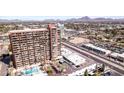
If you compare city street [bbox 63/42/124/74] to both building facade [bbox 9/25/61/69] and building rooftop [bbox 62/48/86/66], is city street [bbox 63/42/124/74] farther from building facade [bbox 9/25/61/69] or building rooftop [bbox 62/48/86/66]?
building facade [bbox 9/25/61/69]

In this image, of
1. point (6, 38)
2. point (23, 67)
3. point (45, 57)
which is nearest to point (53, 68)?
point (45, 57)

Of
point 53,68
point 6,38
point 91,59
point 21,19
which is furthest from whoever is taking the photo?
point 91,59

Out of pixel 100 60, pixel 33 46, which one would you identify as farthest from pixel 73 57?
pixel 33 46

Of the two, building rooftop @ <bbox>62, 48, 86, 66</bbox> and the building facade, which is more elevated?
the building facade

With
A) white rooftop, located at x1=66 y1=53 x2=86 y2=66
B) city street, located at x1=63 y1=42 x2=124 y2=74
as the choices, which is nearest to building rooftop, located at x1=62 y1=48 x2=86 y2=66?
white rooftop, located at x1=66 y1=53 x2=86 y2=66

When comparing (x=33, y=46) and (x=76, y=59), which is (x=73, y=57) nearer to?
(x=76, y=59)

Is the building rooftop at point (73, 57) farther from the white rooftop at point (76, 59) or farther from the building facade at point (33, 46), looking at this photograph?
the building facade at point (33, 46)

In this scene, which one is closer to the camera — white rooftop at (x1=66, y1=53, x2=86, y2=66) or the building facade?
the building facade

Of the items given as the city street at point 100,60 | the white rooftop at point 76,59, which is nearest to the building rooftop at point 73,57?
the white rooftop at point 76,59
